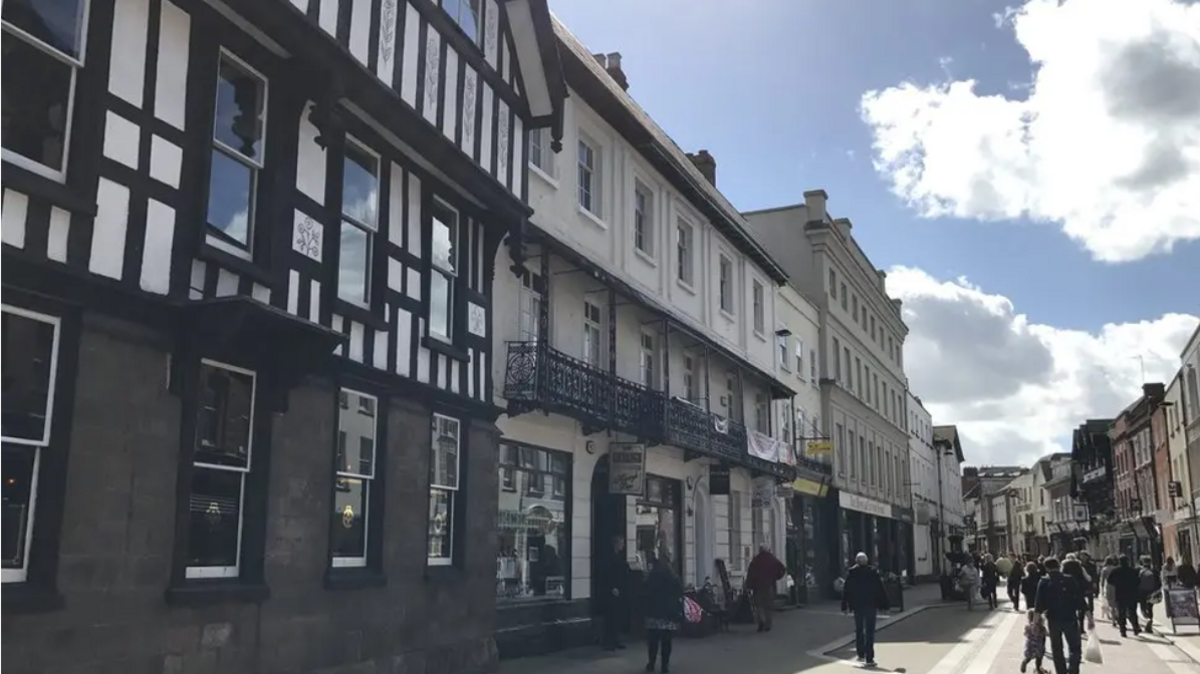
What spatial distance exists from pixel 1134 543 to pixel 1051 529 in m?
41.5

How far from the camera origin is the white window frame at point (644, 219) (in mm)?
21125

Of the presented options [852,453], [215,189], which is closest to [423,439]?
[215,189]

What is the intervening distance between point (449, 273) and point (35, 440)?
21.0 ft

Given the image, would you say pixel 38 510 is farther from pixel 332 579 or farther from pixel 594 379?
pixel 594 379

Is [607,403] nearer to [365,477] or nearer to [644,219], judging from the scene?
[644,219]

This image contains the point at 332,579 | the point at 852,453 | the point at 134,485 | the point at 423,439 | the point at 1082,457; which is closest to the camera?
the point at 134,485

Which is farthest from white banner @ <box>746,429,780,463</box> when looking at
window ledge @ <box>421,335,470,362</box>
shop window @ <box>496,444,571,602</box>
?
window ledge @ <box>421,335,470,362</box>

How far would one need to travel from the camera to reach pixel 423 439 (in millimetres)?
11930

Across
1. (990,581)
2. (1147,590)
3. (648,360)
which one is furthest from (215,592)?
(990,581)

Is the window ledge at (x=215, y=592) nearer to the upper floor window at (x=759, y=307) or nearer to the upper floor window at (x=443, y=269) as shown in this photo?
the upper floor window at (x=443, y=269)

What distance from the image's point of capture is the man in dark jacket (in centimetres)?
1285

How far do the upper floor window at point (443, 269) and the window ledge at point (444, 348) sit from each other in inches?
5.9

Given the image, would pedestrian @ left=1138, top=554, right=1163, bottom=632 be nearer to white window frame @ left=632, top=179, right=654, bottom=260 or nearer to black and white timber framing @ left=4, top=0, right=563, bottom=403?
white window frame @ left=632, top=179, right=654, bottom=260

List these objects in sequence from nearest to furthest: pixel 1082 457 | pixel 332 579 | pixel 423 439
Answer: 1. pixel 332 579
2. pixel 423 439
3. pixel 1082 457
